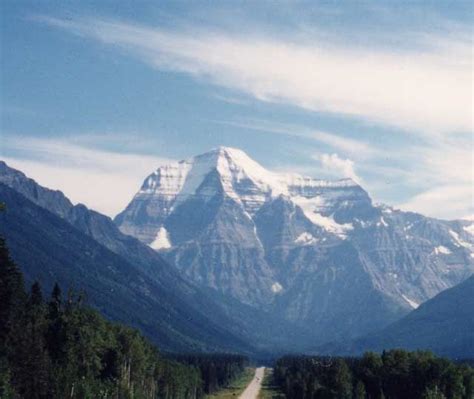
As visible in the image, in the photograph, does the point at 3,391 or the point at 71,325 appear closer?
the point at 3,391

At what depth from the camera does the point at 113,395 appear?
191 meters

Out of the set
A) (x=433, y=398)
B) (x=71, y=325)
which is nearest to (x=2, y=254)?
(x=71, y=325)

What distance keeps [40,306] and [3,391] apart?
53.9 m

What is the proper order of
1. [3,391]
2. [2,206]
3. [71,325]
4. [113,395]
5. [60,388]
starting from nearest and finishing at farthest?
[2,206]
[3,391]
[60,388]
[71,325]
[113,395]

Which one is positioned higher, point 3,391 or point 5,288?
point 5,288

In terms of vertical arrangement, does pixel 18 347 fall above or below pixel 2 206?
below

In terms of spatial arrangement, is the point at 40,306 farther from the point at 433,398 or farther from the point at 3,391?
the point at 433,398

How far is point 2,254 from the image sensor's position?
13925 centimetres

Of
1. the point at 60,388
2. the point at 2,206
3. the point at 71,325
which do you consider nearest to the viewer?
the point at 2,206

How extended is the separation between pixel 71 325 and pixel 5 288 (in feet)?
140

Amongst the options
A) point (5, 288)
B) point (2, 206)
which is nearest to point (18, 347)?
point (5, 288)

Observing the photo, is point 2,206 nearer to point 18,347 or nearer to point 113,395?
point 18,347

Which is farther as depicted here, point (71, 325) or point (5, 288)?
point (71, 325)

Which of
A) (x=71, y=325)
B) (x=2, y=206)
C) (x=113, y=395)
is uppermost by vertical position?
(x=2, y=206)
